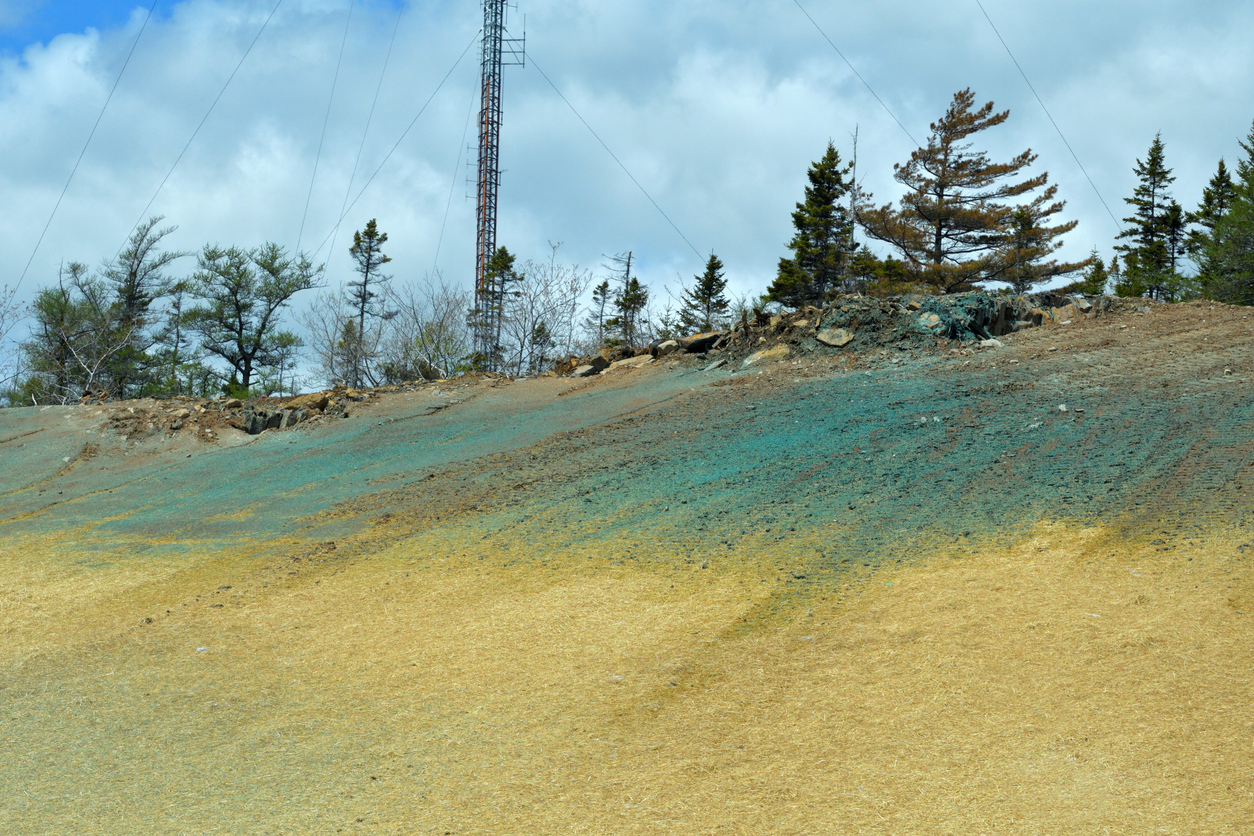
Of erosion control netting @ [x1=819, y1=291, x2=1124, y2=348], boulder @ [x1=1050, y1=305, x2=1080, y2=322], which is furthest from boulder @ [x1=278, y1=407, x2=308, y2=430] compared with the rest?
boulder @ [x1=1050, y1=305, x2=1080, y2=322]

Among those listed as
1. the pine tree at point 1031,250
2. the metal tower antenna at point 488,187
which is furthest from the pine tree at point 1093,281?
the metal tower antenna at point 488,187

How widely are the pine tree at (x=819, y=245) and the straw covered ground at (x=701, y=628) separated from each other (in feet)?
96.1

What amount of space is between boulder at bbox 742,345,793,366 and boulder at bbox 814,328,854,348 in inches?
21.3

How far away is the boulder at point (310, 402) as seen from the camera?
15328 mm

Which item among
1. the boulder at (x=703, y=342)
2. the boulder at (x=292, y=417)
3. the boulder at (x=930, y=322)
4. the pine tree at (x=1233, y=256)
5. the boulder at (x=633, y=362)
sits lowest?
the boulder at (x=292, y=417)

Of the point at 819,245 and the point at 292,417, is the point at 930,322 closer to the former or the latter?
the point at 292,417

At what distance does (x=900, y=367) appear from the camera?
12203 mm

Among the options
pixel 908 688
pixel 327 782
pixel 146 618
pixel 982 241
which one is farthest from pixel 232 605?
pixel 982 241

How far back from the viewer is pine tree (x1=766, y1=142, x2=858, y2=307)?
40.0 m

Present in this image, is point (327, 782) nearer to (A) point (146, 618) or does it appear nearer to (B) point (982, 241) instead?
(A) point (146, 618)

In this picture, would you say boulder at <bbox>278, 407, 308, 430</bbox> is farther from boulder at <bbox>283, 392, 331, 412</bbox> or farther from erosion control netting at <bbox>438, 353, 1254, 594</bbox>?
erosion control netting at <bbox>438, 353, 1254, 594</bbox>

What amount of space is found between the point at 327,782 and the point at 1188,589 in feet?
16.9

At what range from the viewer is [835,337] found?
1355 cm

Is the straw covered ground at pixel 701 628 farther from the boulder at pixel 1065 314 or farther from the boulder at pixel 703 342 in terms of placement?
the boulder at pixel 703 342
